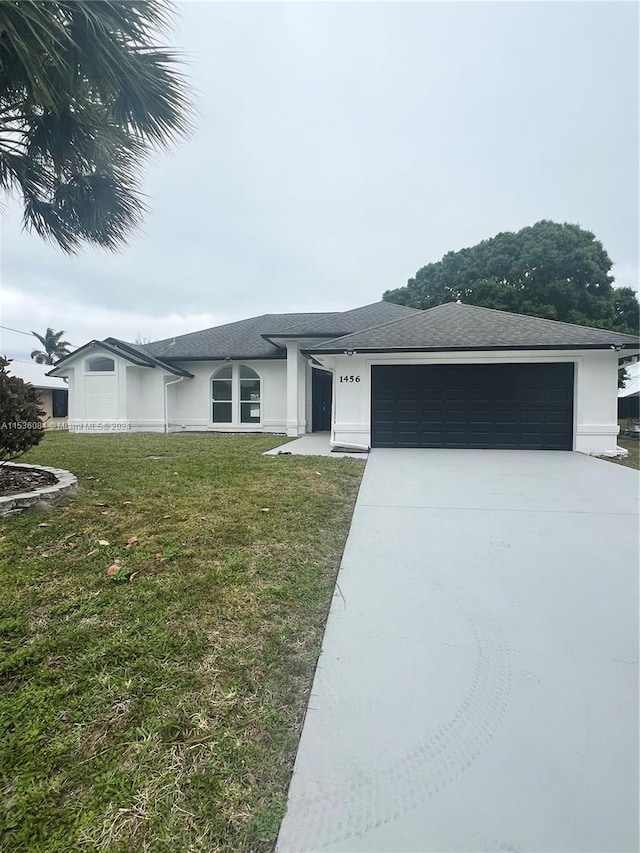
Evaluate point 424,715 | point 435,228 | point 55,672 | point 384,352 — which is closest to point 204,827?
point 424,715

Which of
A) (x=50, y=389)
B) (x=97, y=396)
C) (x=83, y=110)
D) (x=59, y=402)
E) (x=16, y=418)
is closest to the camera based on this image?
(x=16, y=418)

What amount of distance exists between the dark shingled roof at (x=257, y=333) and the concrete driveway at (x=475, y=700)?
11.0 meters

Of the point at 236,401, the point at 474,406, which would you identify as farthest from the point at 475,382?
the point at 236,401

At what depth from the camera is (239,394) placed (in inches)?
635

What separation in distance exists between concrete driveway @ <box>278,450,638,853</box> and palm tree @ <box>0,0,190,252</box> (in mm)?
6064

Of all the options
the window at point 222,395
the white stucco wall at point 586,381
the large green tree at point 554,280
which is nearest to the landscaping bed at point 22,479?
the white stucco wall at point 586,381

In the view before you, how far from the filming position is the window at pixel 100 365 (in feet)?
51.5

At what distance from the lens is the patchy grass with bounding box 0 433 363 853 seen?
4.49 feet

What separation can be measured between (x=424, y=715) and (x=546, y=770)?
51 cm

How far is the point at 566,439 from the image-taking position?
10.2 metres

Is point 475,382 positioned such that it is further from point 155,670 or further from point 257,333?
point 257,333

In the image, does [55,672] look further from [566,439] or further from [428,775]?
[566,439]

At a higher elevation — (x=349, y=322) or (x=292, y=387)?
(x=349, y=322)

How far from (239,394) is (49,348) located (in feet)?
107
